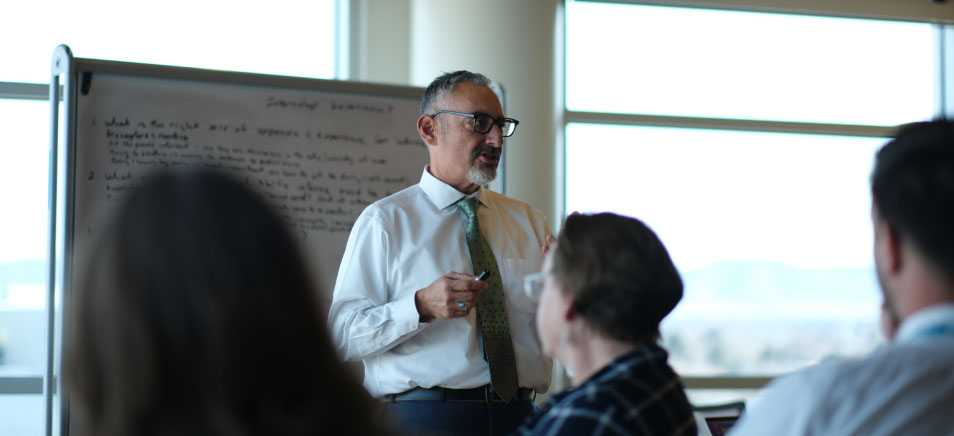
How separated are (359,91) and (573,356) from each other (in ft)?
7.03

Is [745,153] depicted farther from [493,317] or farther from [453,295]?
[453,295]

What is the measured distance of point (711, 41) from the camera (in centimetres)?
532

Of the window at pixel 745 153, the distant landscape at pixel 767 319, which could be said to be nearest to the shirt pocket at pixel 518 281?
the window at pixel 745 153

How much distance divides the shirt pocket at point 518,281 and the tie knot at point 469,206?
18cm

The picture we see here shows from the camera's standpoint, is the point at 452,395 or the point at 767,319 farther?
the point at 767,319

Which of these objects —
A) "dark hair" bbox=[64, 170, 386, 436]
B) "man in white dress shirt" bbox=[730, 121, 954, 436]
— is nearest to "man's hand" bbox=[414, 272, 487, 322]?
"man in white dress shirt" bbox=[730, 121, 954, 436]

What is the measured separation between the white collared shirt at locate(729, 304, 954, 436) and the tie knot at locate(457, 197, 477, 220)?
177cm

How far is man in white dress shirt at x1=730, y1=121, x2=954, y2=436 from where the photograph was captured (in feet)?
3.43

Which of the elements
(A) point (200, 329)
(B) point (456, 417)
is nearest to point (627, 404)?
(A) point (200, 329)

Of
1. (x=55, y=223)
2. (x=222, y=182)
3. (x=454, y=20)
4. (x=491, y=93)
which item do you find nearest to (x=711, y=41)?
(x=454, y=20)

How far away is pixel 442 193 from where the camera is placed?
283cm

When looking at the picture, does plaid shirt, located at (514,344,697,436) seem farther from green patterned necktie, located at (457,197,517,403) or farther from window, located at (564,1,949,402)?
window, located at (564,1,949,402)

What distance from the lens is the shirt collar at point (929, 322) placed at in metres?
1.10

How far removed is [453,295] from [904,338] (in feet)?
4.66
